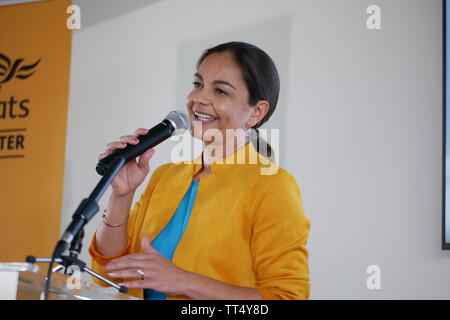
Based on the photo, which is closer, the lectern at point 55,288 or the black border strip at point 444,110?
the lectern at point 55,288

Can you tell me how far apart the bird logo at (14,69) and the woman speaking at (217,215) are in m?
1.93

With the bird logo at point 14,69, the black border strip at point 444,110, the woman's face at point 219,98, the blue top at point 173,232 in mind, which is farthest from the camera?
the bird logo at point 14,69

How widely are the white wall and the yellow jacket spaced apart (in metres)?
1.01

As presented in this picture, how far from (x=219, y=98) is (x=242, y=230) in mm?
424

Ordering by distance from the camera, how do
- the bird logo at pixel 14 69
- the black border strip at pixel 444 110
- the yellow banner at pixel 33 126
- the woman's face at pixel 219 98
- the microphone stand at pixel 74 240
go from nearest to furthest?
1. the microphone stand at pixel 74 240
2. the woman's face at pixel 219 98
3. the black border strip at pixel 444 110
4. the yellow banner at pixel 33 126
5. the bird logo at pixel 14 69

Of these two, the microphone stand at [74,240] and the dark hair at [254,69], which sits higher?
the dark hair at [254,69]

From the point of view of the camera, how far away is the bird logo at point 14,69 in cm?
348

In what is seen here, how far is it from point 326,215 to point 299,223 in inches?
45.5

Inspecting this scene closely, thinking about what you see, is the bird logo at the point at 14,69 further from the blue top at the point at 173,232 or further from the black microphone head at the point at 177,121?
the black microphone head at the point at 177,121

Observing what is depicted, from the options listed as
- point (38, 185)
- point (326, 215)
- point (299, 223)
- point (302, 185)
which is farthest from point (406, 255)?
point (38, 185)

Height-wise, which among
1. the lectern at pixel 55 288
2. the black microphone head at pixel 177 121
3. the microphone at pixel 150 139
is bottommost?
the lectern at pixel 55 288

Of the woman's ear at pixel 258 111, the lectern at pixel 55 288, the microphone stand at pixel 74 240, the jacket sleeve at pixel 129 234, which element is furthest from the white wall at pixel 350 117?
the microphone stand at pixel 74 240

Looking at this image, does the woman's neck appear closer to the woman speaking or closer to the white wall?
the woman speaking
